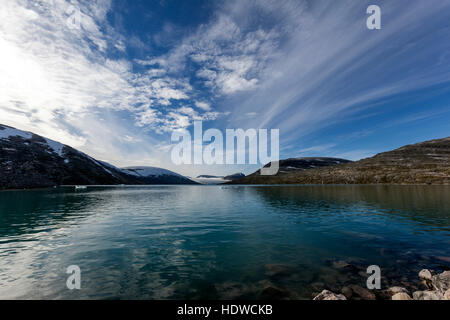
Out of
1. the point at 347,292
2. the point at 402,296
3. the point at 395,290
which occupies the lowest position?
the point at 347,292

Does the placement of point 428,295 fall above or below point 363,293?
above

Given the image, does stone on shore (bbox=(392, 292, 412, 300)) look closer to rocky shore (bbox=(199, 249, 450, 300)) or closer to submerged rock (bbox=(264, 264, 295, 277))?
rocky shore (bbox=(199, 249, 450, 300))

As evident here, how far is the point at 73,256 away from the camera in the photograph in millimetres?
19266

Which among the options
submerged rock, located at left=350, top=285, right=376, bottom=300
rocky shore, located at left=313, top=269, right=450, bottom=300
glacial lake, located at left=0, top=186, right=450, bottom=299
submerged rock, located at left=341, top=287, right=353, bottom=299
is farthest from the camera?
glacial lake, located at left=0, top=186, right=450, bottom=299

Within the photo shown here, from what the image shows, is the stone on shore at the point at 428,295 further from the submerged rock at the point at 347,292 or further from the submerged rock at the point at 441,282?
the submerged rock at the point at 347,292

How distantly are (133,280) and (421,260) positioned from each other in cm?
2507

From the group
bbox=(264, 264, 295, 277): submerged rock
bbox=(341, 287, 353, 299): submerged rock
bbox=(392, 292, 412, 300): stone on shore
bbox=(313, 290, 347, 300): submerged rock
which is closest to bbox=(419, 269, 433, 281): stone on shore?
bbox=(392, 292, 412, 300): stone on shore

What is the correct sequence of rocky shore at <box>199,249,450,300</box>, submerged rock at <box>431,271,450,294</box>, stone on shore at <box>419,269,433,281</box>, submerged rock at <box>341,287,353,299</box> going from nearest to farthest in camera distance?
submerged rock at <box>431,271,450,294</box> < rocky shore at <box>199,249,450,300</box> < submerged rock at <box>341,287,353,299</box> < stone on shore at <box>419,269,433,281</box>

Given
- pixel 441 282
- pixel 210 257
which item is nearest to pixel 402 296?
pixel 441 282

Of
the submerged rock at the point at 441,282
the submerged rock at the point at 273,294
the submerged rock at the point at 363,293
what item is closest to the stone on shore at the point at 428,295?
the submerged rock at the point at 441,282

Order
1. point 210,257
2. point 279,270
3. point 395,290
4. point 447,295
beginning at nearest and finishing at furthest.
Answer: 1. point 447,295
2. point 395,290
3. point 279,270
4. point 210,257

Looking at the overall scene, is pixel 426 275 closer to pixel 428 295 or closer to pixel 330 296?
pixel 428 295

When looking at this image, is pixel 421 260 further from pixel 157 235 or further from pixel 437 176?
pixel 437 176
